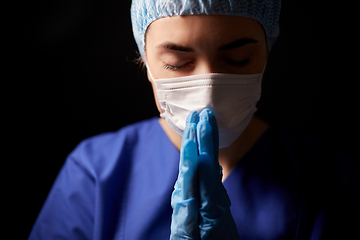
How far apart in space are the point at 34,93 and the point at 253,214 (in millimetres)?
1282

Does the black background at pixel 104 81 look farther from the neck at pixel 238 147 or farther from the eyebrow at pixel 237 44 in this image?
the eyebrow at pixel 237 44

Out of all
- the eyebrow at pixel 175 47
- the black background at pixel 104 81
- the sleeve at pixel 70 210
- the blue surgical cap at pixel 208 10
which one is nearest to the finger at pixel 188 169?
the eyebrow at pixel 175 47

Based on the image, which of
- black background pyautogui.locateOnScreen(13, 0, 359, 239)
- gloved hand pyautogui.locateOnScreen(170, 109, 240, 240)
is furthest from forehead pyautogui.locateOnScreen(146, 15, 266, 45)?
black background pyautogui.locateOnScreen(13, 0, 359, 239)

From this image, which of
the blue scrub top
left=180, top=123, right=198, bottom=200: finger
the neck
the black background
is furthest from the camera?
the black background

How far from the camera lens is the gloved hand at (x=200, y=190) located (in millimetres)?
773

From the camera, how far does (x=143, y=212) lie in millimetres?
1071

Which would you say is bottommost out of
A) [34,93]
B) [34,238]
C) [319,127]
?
[34,238]

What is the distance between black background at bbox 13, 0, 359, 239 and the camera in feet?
4.75

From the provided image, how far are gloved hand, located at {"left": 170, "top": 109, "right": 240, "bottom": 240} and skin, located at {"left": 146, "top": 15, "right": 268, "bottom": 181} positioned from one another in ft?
0.62

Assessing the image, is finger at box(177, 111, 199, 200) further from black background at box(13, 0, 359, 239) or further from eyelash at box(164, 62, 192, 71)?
black background at box(13, 0, 359, 239)

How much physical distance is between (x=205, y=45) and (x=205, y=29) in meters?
0.05

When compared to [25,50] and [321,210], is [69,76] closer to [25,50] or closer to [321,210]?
[25,50]

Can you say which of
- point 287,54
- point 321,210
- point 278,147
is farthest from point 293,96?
point 321,210

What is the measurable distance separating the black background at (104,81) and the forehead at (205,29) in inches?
27.2
